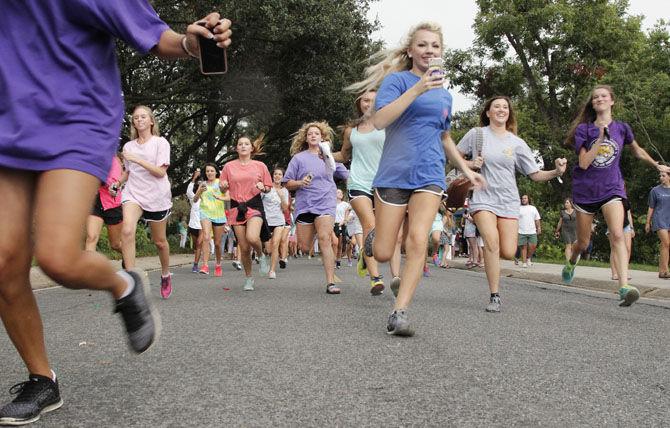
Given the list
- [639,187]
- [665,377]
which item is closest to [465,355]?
[665,377]

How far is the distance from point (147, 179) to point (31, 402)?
4506mm

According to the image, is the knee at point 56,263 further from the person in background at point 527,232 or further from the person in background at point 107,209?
the person in background at point 527,232

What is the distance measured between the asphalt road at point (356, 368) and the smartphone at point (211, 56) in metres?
1.26

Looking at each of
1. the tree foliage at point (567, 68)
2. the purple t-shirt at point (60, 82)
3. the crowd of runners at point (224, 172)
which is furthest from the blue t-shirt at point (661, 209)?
the tree foliage at point (567, 68)

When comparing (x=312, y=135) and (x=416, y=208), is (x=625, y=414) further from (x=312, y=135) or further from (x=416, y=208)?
(x=312, y=135)

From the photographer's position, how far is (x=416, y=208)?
5023 mm

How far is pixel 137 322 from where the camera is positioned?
2.81 meters

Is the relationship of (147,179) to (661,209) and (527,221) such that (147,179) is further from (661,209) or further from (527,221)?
(527,221)

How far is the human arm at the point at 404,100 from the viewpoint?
14.5 ft

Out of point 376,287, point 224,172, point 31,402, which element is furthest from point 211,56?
point 224,172

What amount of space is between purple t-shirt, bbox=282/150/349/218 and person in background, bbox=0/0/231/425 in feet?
18.4

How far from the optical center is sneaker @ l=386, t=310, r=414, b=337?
462 cm

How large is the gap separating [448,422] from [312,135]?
6144mm

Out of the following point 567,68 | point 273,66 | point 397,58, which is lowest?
point 397,58
